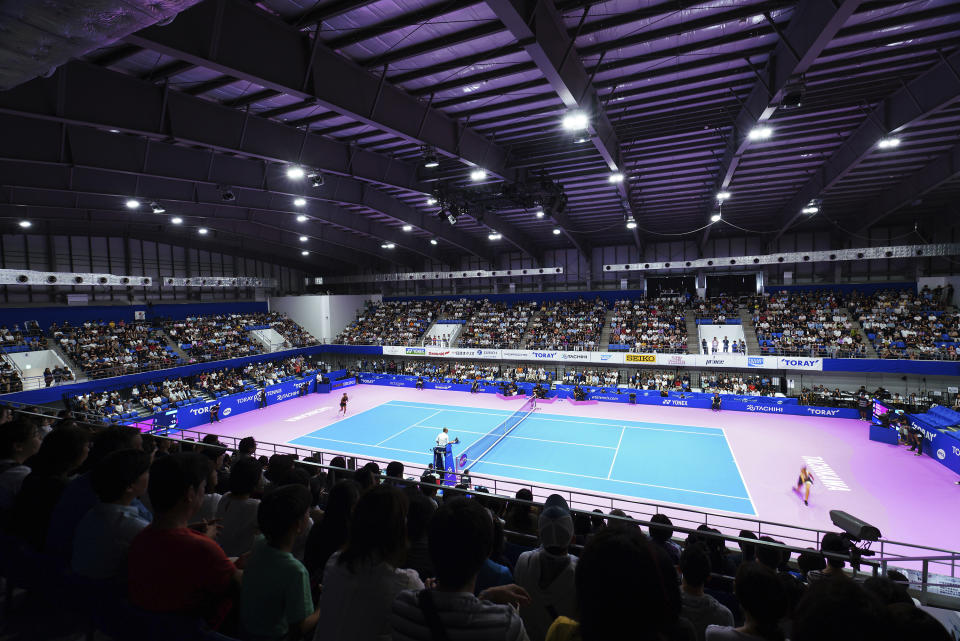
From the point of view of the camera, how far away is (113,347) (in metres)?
29.3

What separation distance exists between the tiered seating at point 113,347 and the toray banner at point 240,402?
6.72m

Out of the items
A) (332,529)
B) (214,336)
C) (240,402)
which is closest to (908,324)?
(332,529)

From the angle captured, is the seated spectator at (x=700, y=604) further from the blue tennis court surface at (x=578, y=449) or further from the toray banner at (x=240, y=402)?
the toray banner at (x=240, y=402)

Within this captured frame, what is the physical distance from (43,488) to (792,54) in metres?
14.8

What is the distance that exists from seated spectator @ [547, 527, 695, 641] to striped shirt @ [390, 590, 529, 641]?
17.2 inches

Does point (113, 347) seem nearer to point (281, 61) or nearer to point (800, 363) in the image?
point (281, 61)

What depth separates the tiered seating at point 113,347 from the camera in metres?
27.2

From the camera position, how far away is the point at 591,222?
30312 mm

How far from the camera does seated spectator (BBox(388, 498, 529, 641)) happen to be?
194cm

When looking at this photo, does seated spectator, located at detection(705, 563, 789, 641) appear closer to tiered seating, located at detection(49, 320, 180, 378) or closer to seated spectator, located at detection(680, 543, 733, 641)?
seated spectator, located at detection(680, 543, 733, 641)

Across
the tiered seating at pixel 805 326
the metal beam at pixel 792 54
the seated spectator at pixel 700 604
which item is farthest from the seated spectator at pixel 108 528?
the tiered seating at pixel 805 326

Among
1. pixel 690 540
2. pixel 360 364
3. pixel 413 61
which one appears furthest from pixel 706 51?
pixel 360 364

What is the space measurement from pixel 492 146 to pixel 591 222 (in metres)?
15.5

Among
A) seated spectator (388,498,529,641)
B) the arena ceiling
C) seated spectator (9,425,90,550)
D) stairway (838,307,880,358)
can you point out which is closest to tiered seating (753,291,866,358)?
stairway (838,307,880,358)
